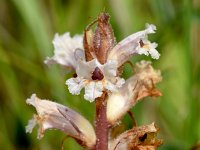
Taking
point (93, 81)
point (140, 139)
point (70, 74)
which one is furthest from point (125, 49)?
point (70, 74)

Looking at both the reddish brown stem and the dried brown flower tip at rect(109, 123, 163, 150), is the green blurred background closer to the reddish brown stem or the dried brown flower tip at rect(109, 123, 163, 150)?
the dried brown flower tip at rect(109, 123, 163, 150)

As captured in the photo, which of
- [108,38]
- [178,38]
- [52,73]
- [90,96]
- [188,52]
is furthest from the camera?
[178,38]

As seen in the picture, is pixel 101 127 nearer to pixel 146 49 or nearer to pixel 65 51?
pixel 146 49

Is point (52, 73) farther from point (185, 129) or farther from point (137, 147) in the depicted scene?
point (137, 147)

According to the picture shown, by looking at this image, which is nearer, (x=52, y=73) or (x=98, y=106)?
(x=98, y=106)

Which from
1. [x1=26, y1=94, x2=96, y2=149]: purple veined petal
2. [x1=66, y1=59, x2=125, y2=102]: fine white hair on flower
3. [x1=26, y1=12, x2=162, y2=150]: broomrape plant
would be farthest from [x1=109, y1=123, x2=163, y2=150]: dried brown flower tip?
[x1=66, y1=59, x2=125, y2=102]: fine white hair on flower

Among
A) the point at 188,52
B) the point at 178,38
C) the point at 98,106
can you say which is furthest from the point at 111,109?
the point at 178,38
